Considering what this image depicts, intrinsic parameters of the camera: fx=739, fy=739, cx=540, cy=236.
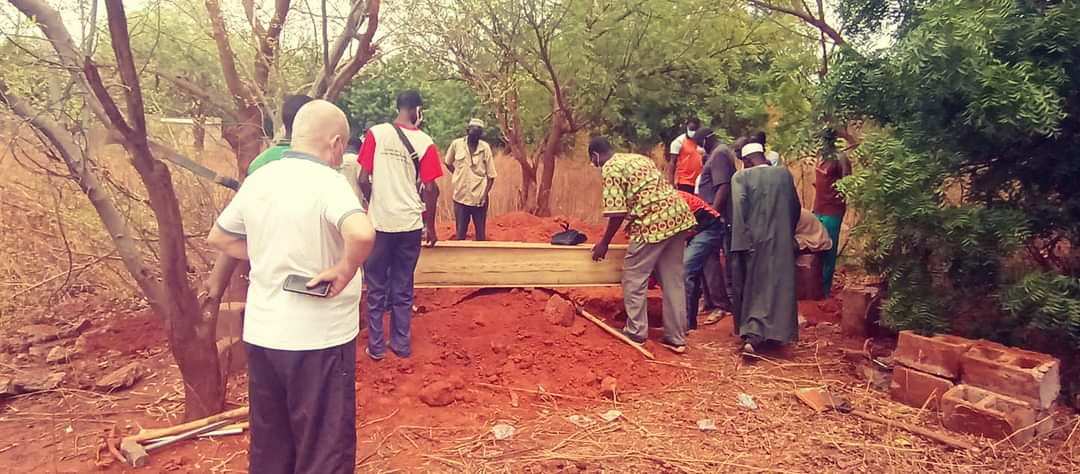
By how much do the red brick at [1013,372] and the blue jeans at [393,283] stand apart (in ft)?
11.7

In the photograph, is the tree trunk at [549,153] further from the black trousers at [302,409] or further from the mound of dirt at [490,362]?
the black trousers at [302,409]

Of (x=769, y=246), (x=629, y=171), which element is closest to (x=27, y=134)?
(x=629, y=171)

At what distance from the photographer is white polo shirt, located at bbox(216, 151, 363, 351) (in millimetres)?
2715

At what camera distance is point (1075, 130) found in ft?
15.4

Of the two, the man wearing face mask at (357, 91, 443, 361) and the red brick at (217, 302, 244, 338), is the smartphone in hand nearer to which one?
the man wearing face mask at (357, 91, 443, 361)

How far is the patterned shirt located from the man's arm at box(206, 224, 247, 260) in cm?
299

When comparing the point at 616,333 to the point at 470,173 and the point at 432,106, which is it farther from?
the point at 432,106

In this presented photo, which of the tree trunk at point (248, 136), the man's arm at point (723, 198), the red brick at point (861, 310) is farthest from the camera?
the man's arm at point (723, 198)

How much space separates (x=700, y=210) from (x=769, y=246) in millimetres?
717

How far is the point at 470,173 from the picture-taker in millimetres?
8625

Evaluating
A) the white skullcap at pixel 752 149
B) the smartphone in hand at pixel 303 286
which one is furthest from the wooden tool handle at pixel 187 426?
the white skullcap at pixel 752 149

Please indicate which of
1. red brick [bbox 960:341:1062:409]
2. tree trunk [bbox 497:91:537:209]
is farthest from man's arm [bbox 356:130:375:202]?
tree trunk [bbox 497:91:537:209]

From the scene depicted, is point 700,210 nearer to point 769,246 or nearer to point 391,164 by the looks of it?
point 769,246

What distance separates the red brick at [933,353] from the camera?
15.5 feet
